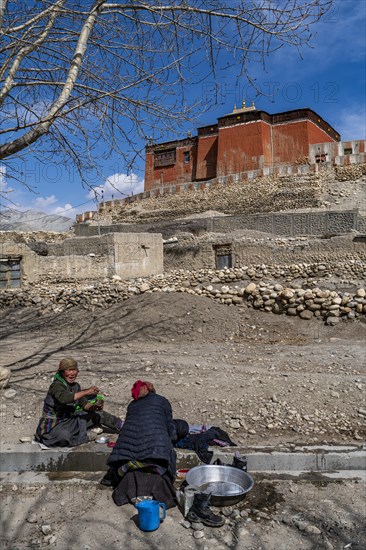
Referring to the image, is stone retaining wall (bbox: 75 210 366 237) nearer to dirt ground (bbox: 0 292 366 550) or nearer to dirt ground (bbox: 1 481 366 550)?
dirt ground (bbox: 0 292 366 550)

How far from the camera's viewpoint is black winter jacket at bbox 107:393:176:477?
11.1 ft

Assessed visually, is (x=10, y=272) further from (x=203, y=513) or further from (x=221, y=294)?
(x=203, y=513)

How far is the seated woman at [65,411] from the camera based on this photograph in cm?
405

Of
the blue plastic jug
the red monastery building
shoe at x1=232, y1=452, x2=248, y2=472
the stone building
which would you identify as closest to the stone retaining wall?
the stone building

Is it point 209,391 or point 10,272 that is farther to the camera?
point 10,272

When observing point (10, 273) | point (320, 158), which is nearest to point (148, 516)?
point (10, 273)

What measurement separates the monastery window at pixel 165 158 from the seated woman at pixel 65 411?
33.8 meters

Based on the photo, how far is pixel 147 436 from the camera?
3.46m

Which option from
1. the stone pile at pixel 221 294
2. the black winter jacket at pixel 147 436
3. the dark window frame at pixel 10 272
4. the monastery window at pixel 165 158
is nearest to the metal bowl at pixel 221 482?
the black winter jacket at pixel 147 436

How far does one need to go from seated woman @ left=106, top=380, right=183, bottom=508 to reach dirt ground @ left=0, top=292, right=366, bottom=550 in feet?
0.48

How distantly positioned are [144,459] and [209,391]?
252cm

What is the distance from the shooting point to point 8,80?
15.5ft

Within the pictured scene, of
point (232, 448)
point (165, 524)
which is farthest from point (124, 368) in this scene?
point (165, 524)

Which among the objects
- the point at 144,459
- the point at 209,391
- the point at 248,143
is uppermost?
the point at 248,143
